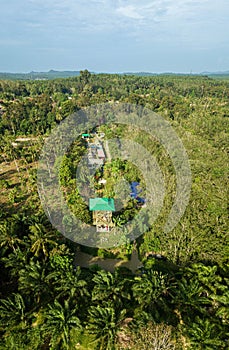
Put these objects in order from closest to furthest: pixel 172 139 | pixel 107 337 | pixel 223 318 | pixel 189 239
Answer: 1. pixel 107 337
2. pixel 223 318
3. pixel 189 239
4. pixel 172 139

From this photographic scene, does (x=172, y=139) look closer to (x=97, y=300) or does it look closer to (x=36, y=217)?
(x=36, y=217)

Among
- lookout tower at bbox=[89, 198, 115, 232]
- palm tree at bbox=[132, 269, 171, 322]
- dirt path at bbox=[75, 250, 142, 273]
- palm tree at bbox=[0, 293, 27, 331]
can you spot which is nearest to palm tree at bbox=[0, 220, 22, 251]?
palm tree at bbox=[0, 293, 27, 331]

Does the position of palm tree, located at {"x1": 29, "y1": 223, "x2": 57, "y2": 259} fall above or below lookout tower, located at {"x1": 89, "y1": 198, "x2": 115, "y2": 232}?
above

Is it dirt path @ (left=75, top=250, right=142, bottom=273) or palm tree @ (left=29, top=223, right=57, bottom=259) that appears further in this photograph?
dirt path @ (left=75, top=250, right=142, bottom=273)

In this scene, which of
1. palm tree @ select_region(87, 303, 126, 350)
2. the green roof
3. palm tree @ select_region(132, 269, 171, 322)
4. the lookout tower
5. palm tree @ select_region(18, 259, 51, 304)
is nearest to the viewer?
palm tree @ select_region(87, 303, 126, 350)

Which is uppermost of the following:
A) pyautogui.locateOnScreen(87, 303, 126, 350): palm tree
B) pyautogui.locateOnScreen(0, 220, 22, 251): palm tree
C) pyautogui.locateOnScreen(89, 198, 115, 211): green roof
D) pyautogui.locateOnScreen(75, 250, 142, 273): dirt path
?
pyautogui.locateOnScreen(0, 220, 22, 251): palm tree

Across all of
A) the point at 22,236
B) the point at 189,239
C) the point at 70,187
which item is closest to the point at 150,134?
the point at 70,187

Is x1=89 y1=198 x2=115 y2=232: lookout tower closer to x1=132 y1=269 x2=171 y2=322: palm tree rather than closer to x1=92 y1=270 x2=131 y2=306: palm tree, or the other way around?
x1=92 y1=270 x2=131 y2=306: palm tree
